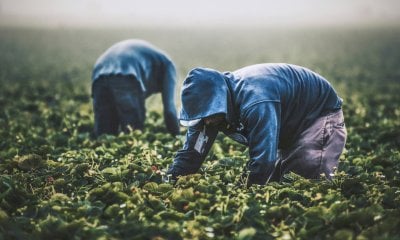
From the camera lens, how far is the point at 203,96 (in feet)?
10.5

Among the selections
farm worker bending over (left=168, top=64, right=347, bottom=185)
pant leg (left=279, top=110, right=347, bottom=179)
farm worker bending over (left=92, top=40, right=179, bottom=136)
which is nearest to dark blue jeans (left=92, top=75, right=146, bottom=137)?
farm worker bending over (left=92, top=40, right=179, bottom=136)

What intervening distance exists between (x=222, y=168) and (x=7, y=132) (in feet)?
9.12

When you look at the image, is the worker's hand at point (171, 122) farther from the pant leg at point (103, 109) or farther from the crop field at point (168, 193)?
the pant leg at point (103, 109)

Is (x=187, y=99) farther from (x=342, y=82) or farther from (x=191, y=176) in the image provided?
(x=342, y=82)

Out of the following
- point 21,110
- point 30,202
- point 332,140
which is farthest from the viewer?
point 21,110

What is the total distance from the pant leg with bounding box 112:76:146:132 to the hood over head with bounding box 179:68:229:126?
213cm

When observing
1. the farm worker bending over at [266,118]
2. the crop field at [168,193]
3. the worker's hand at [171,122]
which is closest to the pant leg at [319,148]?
the farm worker bending over at [266,118]

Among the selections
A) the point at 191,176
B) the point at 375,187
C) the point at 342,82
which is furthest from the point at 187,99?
the point at 342,82

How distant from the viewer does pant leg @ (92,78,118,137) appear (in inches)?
216

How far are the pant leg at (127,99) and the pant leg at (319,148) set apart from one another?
2.12m

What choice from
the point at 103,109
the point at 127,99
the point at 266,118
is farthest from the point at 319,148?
the point at 103,109

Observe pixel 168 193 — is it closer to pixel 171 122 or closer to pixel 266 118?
pixel 266 118

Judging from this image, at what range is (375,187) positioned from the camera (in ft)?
11.6

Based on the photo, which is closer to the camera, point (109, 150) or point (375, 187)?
point (375, 187)
